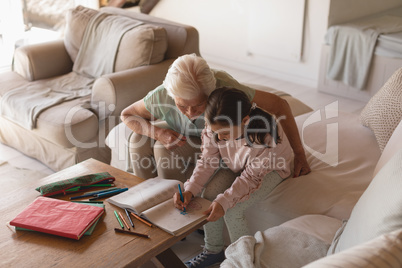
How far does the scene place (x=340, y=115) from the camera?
2.46 metres

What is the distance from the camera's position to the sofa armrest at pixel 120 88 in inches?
105

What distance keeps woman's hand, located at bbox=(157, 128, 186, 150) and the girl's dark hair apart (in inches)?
16.4

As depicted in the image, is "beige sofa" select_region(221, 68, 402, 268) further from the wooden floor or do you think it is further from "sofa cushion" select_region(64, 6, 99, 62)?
"sofa cushion" select_region(64, 6, 99, 62)

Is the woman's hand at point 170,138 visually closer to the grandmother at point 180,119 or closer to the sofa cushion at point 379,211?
the grandmother at point 180,119

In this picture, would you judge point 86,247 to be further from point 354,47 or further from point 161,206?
point 354,47

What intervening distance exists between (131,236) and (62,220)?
24 centimetres

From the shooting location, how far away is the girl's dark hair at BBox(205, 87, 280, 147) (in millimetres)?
1599

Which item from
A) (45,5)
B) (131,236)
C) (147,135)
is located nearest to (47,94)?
(147,135)

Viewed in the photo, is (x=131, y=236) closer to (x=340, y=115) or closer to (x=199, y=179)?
(x=199, y=179)

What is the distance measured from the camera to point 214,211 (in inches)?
62.8

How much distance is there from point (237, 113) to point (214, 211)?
0.36 meters

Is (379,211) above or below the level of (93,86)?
above

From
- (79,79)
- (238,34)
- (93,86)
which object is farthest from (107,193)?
(238,34)

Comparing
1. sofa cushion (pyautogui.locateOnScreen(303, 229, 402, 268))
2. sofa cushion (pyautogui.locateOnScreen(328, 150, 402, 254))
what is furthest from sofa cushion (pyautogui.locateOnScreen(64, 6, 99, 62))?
sofa cushion (pyautogui.locateOnScreen(303, 229, 402, 268))
